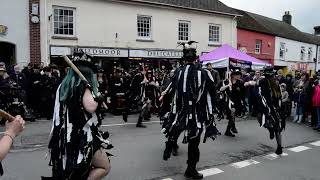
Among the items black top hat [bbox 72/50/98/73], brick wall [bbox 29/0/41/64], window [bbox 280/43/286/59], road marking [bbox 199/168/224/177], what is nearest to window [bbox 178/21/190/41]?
brick wall [bbox 29/0/41/64]

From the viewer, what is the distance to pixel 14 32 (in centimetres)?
1688

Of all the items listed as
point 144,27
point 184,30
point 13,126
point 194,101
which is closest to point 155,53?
point 144,27

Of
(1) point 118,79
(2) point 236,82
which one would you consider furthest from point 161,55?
(2) point 236,82

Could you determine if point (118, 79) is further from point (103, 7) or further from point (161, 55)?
point (161, 55)

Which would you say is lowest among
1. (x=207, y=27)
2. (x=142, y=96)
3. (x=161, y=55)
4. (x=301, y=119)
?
(x=301, y=119)

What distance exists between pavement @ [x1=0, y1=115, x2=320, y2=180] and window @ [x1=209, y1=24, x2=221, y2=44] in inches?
548

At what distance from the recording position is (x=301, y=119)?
47.7 feet

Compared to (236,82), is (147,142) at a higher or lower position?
lower

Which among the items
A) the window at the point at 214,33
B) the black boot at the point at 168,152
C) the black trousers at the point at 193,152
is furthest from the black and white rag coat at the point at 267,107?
the window at the point at 214,33

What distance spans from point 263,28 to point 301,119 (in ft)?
63.1

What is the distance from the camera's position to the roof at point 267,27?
3047cm

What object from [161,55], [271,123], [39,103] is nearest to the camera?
[271,123]

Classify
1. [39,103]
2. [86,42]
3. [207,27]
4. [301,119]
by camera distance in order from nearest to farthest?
[39,103], [301,119], [86,42], [207,27]

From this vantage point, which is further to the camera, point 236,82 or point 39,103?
point 39,103
